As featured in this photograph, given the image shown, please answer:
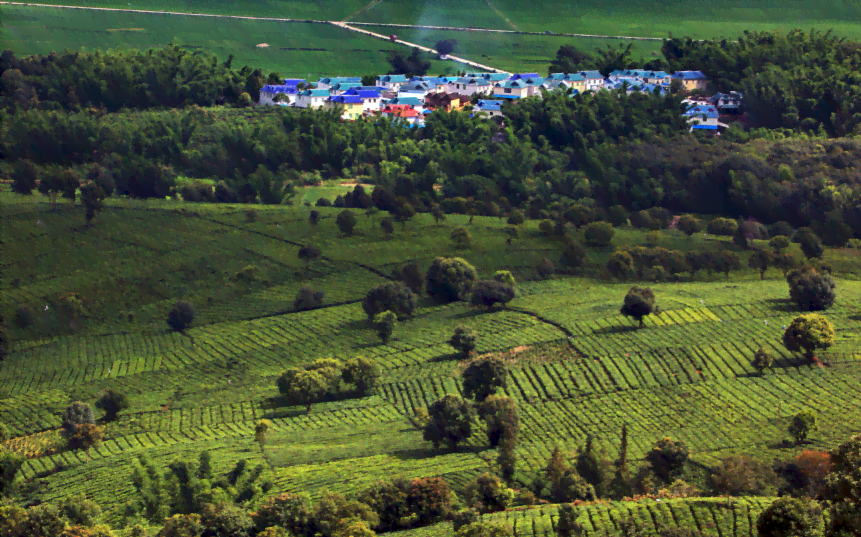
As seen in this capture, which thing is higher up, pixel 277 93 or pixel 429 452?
pixel 277 93

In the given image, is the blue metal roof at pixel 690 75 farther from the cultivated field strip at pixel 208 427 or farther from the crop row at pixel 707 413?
the cultivated field strip at pixel 208 427

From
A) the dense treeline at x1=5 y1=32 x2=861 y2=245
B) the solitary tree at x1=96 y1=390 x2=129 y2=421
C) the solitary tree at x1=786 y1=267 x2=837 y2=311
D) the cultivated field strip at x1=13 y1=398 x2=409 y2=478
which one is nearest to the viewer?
the cultivated field strip at x1=13 y1=398 x2=409 y2=478

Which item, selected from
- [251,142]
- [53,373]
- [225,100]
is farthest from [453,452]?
[225,100]

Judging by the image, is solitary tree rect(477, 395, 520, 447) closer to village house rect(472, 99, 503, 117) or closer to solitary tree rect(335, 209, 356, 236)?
solitary tree rect(335, 209, 356, 236)

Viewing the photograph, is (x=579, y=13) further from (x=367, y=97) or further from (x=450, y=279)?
(x=450, y=279)

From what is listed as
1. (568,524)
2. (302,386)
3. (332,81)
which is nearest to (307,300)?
(302,386)

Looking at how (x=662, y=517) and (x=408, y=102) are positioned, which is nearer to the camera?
(x=662, y=517)

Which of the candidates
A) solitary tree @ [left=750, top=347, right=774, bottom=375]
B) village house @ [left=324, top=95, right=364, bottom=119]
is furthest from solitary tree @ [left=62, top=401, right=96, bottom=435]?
village house @ [left=324, top=95, right=364, bottom=119]
